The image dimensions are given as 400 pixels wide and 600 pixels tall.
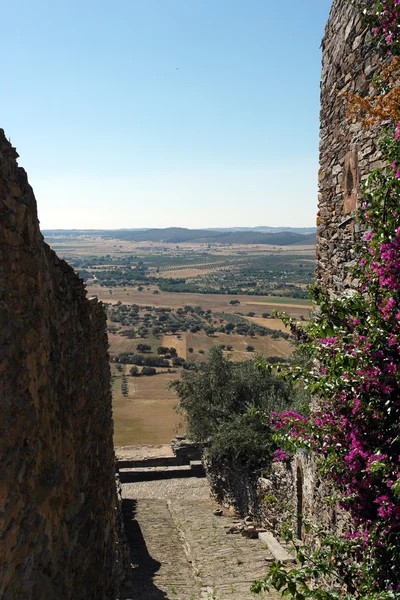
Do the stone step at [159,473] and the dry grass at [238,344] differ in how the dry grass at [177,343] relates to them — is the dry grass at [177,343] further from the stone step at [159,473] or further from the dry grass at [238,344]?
the stone step at [159,473]

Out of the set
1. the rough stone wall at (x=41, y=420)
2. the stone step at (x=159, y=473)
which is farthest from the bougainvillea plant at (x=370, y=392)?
the stone step at (x=159, y=473)

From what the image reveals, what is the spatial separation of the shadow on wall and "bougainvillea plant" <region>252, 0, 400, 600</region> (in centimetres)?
521

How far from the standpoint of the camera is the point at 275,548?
11320 mm

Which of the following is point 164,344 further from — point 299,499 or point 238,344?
point 299,499

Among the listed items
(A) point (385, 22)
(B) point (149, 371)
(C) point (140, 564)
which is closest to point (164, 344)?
(B) point (149, 371)

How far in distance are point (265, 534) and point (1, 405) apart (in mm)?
10608

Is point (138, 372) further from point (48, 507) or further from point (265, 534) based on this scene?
point (48, 507)

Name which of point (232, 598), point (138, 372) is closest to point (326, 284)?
point (232, 598)

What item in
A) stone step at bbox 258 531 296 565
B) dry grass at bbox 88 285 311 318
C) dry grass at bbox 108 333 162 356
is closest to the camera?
stone step at bbox 258 531 296 565

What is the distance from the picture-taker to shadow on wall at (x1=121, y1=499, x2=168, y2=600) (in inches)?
368

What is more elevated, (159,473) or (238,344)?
(159,473)

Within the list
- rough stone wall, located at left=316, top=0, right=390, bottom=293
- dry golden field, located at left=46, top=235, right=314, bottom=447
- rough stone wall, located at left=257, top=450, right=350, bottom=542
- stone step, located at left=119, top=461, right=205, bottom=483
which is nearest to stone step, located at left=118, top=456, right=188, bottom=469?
stone step, located at left=119, top=461, right=205, bottom=483

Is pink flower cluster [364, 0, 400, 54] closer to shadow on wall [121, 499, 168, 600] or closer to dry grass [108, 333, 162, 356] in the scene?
shadow on wall [121, 499, 168, 600]

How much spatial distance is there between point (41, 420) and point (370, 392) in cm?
284
